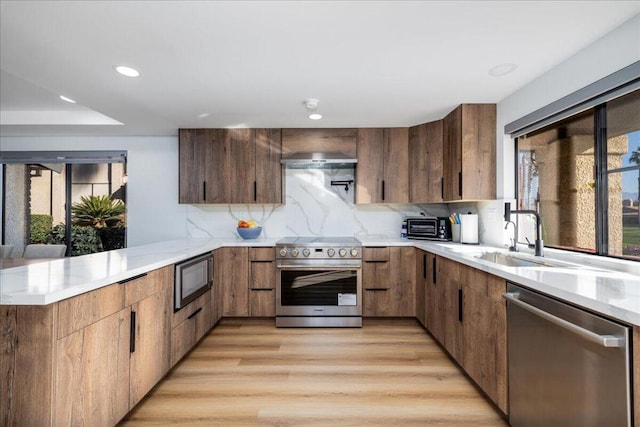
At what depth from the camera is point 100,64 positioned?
6.77 feet

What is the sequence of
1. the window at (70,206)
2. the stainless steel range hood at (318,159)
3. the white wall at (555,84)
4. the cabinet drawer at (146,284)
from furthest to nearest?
the window at (70,206)
the stainless steel range hood at (318,159)
the cabinet drawer at (146,284)
the white wall at (555,84)

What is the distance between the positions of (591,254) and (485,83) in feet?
4.54

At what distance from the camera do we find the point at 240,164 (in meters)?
Result: 3.61

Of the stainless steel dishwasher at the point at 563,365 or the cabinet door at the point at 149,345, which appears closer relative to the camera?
the stainless steel dishwasher at the point at 563,365

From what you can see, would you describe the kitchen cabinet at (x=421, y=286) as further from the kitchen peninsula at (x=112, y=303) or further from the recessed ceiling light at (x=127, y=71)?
the recessed ceiling light at (x=127, y=71)

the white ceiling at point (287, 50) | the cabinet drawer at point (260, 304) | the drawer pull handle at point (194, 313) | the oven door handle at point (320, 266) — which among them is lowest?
the cabinet drawer at point (260, 304)

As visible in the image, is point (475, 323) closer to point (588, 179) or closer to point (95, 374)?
point (588, 179)

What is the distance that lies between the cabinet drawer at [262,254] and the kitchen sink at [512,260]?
6.55 ft

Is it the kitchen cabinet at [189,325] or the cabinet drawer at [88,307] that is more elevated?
the cabinet drawer at [88,307]

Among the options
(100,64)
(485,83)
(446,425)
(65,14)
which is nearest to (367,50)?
(485,83)

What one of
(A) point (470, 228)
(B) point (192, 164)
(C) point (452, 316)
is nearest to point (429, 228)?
(A) point (470, 228)

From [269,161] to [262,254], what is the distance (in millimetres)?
1064

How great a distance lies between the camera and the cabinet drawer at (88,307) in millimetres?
1288

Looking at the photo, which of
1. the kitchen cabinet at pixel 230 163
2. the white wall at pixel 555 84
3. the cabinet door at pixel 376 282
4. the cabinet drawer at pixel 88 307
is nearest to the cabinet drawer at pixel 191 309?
the cabinet drawer at pixel 88 307
